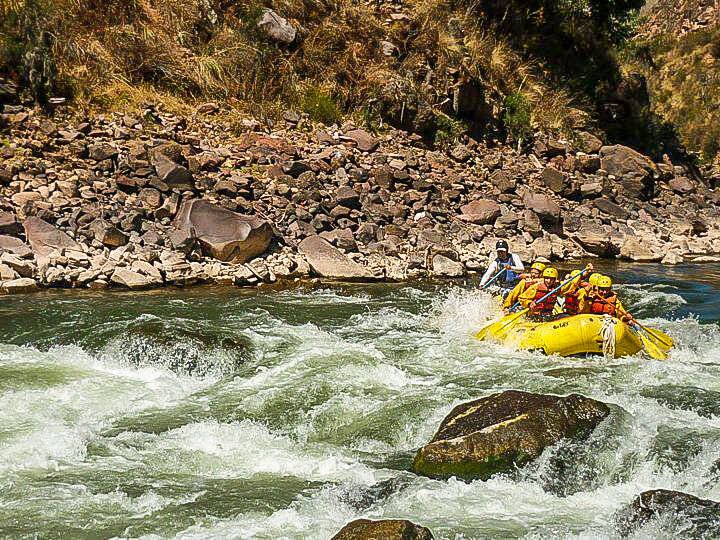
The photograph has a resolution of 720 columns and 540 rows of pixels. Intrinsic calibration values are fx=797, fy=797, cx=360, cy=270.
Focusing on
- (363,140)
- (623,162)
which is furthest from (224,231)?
(623,162)

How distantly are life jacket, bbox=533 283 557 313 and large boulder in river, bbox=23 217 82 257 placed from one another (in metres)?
6.74

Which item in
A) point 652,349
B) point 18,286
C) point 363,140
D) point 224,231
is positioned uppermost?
point 363,140

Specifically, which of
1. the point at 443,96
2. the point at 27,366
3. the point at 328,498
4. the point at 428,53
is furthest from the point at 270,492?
the point at 428,53

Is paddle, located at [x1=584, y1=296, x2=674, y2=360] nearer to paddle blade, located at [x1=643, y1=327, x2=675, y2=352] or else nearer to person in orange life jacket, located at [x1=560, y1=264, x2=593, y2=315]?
paddle blade, located at [x1=643, y1=327, x2=675, y2=352]

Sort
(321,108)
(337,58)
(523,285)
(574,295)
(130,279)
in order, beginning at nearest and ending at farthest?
(574,295)
(523,285)
(130,279)
(321,108)
(337,58)

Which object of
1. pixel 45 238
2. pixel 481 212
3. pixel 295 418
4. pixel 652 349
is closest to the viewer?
pixel 295 418

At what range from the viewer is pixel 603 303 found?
29.1 ft

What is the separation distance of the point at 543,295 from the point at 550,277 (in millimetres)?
255

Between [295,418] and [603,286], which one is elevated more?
[603,286]

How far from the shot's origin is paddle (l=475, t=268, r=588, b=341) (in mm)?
9148

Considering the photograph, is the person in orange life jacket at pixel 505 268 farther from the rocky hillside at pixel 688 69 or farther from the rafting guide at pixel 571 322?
the rocky hillside at pixel 688 69

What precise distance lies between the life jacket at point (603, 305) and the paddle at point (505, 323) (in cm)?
44

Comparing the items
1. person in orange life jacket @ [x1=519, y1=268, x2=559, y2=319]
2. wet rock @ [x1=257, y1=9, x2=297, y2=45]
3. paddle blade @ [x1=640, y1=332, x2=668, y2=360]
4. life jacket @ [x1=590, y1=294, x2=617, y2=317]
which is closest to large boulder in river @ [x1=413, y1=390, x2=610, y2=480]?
paddle blade @ [x1=640, y1=332, x2=668, y2=360]

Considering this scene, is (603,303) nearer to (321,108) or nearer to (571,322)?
(571,322)
